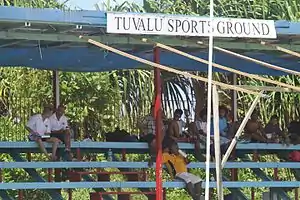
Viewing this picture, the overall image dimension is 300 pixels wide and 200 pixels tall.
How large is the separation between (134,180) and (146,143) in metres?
0.78

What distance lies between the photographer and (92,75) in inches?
867

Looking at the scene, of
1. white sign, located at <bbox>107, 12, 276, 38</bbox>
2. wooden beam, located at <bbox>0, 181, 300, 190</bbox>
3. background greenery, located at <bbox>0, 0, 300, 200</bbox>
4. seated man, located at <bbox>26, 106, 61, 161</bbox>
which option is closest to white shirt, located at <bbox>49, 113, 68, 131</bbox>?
seated man, located at <bbox>26, 106, 61, 161</bbox>

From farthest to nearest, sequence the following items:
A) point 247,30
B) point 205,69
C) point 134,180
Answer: point 205,69 → point 134,180 → point 247,30

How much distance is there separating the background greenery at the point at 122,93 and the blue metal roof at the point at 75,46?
300cm

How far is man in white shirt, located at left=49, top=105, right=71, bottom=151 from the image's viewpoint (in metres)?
15.6

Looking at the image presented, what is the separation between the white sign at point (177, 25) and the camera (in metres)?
12.7

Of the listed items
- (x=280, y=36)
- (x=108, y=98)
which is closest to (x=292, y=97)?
(x=108, y=98)

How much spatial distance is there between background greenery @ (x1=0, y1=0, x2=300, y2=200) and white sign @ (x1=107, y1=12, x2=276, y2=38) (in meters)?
7.18

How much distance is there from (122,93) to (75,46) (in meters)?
7.09

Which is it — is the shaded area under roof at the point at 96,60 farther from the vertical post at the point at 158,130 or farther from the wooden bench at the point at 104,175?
the wooden bench at the point at 104,175

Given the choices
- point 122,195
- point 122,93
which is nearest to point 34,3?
point 122,93

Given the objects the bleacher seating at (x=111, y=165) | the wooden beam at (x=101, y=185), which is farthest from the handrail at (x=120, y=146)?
the wooden beam at (x=101, y=185)

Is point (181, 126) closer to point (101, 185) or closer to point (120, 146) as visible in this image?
point (120, 146)

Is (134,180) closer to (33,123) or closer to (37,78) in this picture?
(33,123)
